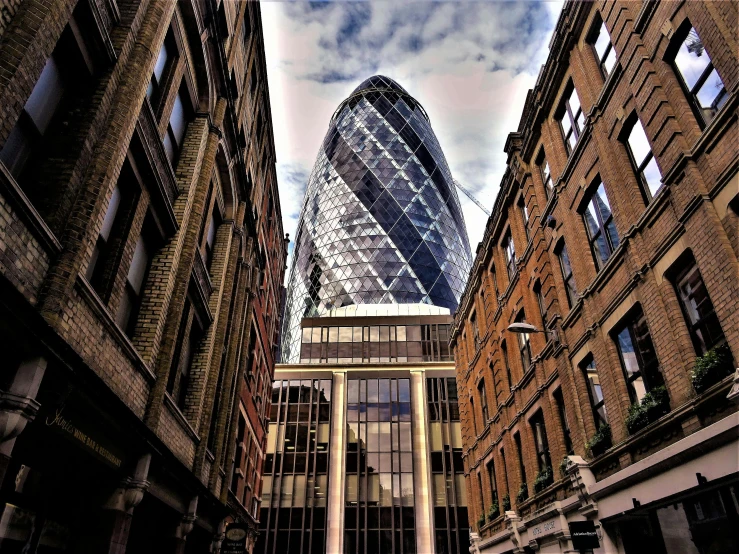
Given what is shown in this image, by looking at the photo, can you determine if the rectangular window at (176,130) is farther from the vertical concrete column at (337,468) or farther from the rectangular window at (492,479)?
the vertical concrete column at (337,468)

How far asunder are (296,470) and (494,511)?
36.4 meters

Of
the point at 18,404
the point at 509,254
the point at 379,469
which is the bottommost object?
the point at 18,404

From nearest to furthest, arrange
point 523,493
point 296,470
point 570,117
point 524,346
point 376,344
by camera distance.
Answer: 1. point 570,117
2. point 523,493
3. point 524,346
4. point 296,470
5. point 376,344

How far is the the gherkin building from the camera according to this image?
101 m

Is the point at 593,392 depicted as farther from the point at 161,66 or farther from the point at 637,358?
the point at 161,66

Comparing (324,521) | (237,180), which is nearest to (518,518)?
(237,180)

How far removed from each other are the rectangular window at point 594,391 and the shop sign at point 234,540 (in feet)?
44.8

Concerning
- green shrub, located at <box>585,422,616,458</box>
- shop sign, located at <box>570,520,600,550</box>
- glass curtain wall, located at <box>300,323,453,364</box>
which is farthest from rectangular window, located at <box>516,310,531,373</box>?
glass curtain wall, located at <box>300,323,453,364</box>

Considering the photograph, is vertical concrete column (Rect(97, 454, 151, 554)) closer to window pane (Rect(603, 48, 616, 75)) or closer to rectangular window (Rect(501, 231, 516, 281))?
window pane (Rect(603, 48, 616, 75))

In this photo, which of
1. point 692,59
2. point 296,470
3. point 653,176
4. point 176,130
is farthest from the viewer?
point 296,470

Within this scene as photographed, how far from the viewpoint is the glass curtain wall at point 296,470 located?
55375mm

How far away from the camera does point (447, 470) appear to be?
5794cm

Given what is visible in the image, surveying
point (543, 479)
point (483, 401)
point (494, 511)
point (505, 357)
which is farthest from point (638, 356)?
point (483, 401)

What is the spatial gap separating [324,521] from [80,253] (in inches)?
2149
